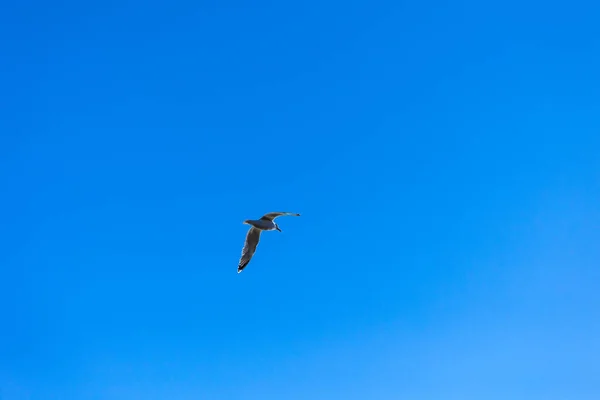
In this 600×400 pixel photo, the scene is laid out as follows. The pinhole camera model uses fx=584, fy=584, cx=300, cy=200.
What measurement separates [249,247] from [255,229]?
4.81ft

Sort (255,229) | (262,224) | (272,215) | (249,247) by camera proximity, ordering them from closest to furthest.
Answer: (262,224), (272,215), (255,229), (249,247)

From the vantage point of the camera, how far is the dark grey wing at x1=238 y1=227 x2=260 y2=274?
37.8 meters

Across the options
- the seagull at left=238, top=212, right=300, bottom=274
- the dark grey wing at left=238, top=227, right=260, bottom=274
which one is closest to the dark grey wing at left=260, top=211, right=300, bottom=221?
the seagull at left=238, top=212, right=300, bottom=274

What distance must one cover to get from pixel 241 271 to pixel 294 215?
17.6 ft

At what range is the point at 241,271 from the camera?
124 feet

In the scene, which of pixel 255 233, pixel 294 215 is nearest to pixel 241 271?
pixel 255 233

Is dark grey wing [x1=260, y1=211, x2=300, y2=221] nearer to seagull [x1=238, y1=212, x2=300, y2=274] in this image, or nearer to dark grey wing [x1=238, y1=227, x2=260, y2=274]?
seagull [x1=238, y1=212, x2=300, y2=274]

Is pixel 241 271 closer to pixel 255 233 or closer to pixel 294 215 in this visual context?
pixel 255 233

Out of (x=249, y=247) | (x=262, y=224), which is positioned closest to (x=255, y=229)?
(x=262, y=224)

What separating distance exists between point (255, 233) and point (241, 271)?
260cm

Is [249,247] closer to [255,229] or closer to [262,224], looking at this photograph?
[255,229]

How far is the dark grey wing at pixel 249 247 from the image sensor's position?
37781mm

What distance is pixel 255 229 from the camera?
123 ft

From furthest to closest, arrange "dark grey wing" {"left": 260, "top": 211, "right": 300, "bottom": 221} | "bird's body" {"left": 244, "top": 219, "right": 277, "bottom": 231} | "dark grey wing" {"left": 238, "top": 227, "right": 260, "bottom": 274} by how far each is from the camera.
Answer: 1. "dark grey wing" {"left": 238, "top": 227, "right": 260, "bottom": 274}
2. "bird's body" {"left": 244, "top": 219, "right": 277, "bottom": 231}
3. "dark grey wing" {"left": 260, "top": 211, "right": 300, "bottom": 221}
